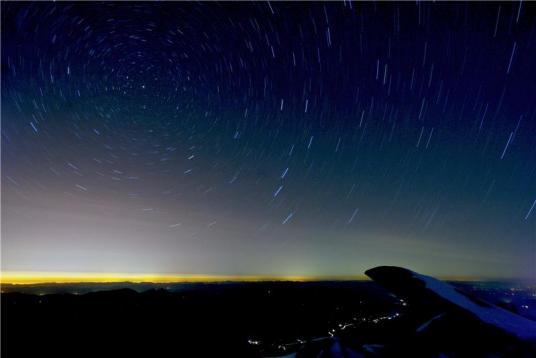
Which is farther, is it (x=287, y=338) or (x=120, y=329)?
(x=287, y=338)

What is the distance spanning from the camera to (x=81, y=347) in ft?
32.7

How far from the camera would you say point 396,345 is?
6785 mm

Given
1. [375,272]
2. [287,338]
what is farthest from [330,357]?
[287,338]

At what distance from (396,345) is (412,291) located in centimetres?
114

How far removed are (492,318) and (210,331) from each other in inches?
302

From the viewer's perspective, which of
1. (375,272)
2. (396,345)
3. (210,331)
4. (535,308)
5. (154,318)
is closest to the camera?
(396,345)

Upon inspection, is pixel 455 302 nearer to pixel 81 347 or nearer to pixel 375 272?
pixel 375 272

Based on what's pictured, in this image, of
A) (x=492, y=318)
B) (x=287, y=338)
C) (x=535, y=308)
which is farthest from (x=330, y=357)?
(x=287, y=338)

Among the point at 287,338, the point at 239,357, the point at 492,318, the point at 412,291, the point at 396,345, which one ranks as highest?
the point at 412,291

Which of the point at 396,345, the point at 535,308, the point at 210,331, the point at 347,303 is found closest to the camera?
the point at 396,345

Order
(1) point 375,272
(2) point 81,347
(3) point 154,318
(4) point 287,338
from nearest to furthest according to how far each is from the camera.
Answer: (1) point 375,272
(2) point 81,347
(3) point 154,318
(4) point 287,338

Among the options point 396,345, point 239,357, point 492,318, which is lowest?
point 239,357

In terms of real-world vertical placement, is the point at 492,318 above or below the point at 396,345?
above

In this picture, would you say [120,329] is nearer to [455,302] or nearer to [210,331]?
[210,331]
